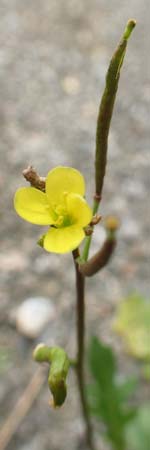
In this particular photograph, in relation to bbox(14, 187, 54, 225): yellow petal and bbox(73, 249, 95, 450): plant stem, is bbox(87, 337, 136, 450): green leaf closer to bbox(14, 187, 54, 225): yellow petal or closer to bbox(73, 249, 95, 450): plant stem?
bbox(73, 249, 95, 450): plant stem

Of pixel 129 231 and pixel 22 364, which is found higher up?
pixel 129 231

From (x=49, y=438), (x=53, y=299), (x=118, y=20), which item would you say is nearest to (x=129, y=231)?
(x=53, y=299)

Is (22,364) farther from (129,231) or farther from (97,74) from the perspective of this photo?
(97,74)

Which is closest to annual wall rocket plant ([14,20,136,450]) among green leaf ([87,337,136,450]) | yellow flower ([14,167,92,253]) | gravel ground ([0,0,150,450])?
yellow flower ([14,167,92,253])

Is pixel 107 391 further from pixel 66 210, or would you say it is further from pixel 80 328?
pixel 66 210

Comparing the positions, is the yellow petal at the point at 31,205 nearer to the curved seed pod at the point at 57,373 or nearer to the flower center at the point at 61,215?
the flower center at the point at 61,215
